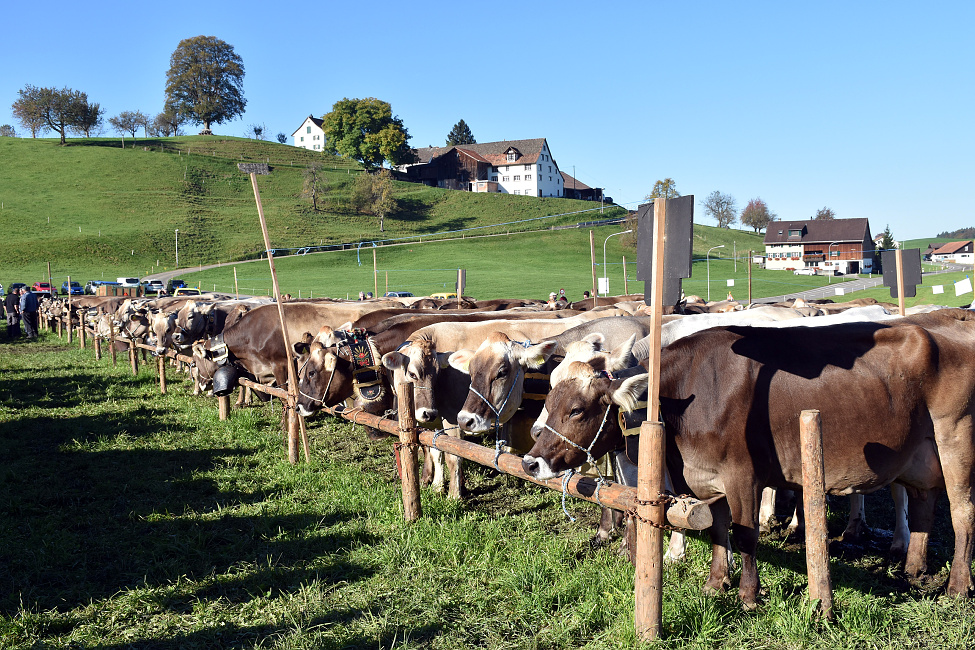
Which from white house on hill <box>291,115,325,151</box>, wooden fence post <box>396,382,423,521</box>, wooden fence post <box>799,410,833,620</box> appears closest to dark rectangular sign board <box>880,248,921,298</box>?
wooden fence post <box>799,410,833,620</box>

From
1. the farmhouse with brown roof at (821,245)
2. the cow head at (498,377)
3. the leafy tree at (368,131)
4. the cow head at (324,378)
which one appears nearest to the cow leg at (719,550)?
the cow head at (498,377)

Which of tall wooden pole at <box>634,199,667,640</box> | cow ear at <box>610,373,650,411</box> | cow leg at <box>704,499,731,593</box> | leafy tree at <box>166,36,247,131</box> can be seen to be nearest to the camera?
tall wooden pole at <box>634,199,667,640</box>

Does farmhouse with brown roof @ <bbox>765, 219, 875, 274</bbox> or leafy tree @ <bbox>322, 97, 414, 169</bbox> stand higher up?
leafy tree @ <bbox>322, 97, 414, 169</bbox>

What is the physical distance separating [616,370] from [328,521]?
3.41 meters

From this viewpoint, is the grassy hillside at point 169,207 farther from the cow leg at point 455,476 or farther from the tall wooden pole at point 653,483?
the tall wooden pole at point 653,483

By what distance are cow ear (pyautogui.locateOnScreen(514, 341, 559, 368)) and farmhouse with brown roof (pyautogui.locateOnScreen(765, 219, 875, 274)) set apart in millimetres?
82940

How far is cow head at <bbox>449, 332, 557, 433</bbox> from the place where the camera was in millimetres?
6477

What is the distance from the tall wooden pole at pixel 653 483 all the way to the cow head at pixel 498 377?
2.38 m

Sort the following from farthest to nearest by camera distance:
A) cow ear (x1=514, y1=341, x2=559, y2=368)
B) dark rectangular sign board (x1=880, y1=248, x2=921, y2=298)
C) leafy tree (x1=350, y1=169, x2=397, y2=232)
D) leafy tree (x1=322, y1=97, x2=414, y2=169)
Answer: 1. leafy tree (x1=322, y1=97, x2=414, y2=169)
2. leafy tree (x1=350, y1=169, x2=397, y2=232)
3. dark rectangular sign board (x1=880, y1=248, x2=921, y2=298)
4. cow ear (x1=514, y1=341, x2=559, y2=368)

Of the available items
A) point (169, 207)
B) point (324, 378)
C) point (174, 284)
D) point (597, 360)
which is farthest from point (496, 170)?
point (597, 360)

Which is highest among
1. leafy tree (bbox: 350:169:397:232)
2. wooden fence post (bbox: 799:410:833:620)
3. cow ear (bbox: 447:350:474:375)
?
leafy tree (bbox: 350:169:397:232)

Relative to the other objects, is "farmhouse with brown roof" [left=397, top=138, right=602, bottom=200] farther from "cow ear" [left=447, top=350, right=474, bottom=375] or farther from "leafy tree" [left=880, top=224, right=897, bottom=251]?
"cow ear" [left=447, top=350, right=474, bottom=375]

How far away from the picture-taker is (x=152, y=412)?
12.4m

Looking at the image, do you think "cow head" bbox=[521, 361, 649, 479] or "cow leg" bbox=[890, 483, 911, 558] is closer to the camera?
"cow head" bbox=[521, 361, 649, 479]
